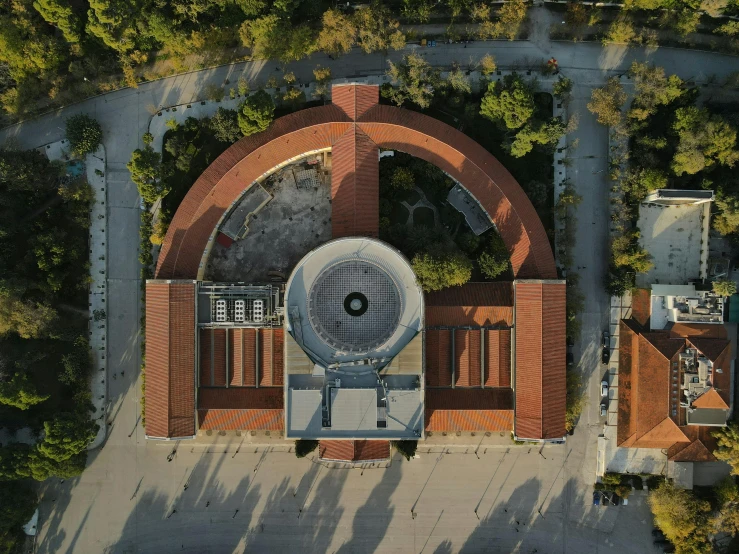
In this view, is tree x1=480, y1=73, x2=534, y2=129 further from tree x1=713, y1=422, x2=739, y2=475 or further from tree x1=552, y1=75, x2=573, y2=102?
tree x1=713, y1=422, x2=739, y2=475

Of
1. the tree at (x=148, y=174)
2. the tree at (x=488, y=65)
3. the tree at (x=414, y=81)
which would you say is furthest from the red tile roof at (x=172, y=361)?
the tree at (x=488, y=65)

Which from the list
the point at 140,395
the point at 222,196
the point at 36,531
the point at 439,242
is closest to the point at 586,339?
the point at 439,242

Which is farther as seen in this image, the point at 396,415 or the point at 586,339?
the point at 586,339

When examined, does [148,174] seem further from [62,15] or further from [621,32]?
[621,32]

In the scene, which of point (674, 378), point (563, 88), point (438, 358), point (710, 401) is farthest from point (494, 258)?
point (710, 401)

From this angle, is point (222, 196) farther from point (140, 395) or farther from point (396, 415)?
point (396, 415)

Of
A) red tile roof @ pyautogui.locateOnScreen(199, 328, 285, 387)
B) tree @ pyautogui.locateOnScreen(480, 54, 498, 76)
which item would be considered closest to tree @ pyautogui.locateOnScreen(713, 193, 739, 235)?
tree @ pyautogui.locateOnScreen(480, 54, 498, 76)

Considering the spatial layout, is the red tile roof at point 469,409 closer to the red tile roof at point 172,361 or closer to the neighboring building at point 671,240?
the neighboring building at point 671,240
